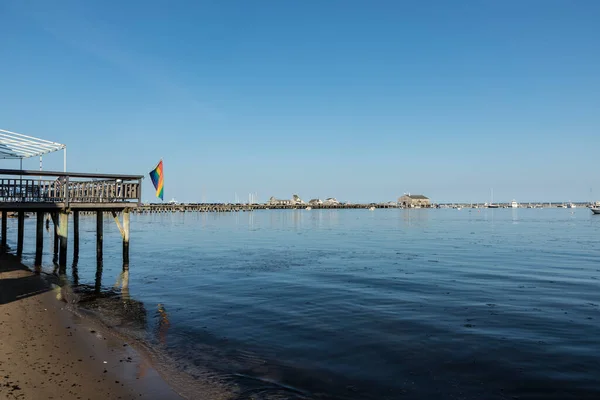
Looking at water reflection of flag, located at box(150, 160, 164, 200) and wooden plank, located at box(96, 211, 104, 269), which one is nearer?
wooden plank, located at box(96, 211, 104, 269)

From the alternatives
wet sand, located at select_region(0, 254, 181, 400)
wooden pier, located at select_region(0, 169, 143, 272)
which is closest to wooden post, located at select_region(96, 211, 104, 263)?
wooden pier, located at select_region(0, 169, 143, 272)

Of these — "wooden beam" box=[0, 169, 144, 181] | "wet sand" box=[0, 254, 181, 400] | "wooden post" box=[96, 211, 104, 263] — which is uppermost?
"wooden beam" box=[0, 169, 144, 181]

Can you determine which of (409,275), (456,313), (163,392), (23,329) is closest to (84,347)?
(23,329)

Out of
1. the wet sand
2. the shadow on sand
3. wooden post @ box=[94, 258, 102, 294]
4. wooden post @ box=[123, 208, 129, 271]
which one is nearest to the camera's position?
the wet sand

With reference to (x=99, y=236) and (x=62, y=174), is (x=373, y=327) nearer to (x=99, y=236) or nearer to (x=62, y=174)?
(x=62, y=174)

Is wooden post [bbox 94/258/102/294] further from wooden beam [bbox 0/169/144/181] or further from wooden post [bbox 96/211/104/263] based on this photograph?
wooden beam [bbox 0/169/144/181]

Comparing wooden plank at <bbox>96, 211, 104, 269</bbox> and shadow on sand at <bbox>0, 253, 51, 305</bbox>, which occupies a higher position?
wooden plank at <bbox>96, 211, 104, 269</bbox>

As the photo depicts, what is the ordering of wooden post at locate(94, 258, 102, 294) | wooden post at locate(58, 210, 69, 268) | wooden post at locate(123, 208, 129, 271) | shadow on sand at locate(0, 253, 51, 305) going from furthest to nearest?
wooden post at locate(123, 208, 129, 271)
wooden post at locate(58, 210, 69, 268)
wooden post at locate(94, 258, 102, 294)
shadow on sand at locate(0, 253, 51, 305)

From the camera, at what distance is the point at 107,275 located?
71.9ft

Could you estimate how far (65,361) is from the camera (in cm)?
857

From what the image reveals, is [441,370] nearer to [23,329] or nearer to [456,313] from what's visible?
[456,313]

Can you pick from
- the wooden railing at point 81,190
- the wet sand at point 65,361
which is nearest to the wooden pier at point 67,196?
the wooden railing at point 81,190

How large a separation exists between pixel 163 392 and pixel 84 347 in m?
3.27

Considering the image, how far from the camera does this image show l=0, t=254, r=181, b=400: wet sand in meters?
7.21
